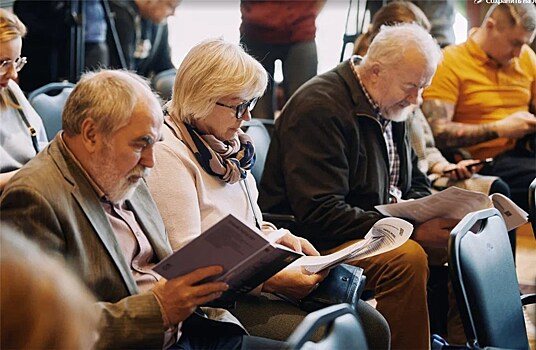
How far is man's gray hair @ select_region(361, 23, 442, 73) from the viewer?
320cm

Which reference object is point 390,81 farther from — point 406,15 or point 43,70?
point 43,70

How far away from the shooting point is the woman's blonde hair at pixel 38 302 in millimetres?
1173

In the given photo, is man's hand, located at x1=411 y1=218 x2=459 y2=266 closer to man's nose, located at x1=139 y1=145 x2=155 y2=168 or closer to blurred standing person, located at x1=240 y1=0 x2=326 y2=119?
man's nose, located at x1=139 y1=145 x2=155 y2=168

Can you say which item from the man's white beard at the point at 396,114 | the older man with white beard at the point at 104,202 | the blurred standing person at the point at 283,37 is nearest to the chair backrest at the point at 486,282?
the older man with white beard at the point at 104,202

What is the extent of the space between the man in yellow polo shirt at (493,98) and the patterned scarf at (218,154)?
5.99ft

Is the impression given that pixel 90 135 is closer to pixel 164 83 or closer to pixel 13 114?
pixel 13 114

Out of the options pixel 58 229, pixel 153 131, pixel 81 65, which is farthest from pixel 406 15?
pixel 58 229

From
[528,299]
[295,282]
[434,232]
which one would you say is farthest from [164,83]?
[528,299]

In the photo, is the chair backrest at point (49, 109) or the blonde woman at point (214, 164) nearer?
the blonde woman at point (214, 164)

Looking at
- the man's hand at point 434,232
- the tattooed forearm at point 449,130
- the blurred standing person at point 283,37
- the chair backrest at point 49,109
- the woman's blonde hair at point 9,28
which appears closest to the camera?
the woman's blonde hair at point 9,28

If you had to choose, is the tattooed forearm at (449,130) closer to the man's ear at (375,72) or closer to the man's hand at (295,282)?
the man's ear at (375,72)

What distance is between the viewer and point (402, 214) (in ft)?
9.86

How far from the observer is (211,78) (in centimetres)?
253

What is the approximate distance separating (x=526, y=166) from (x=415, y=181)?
3.13 ft
